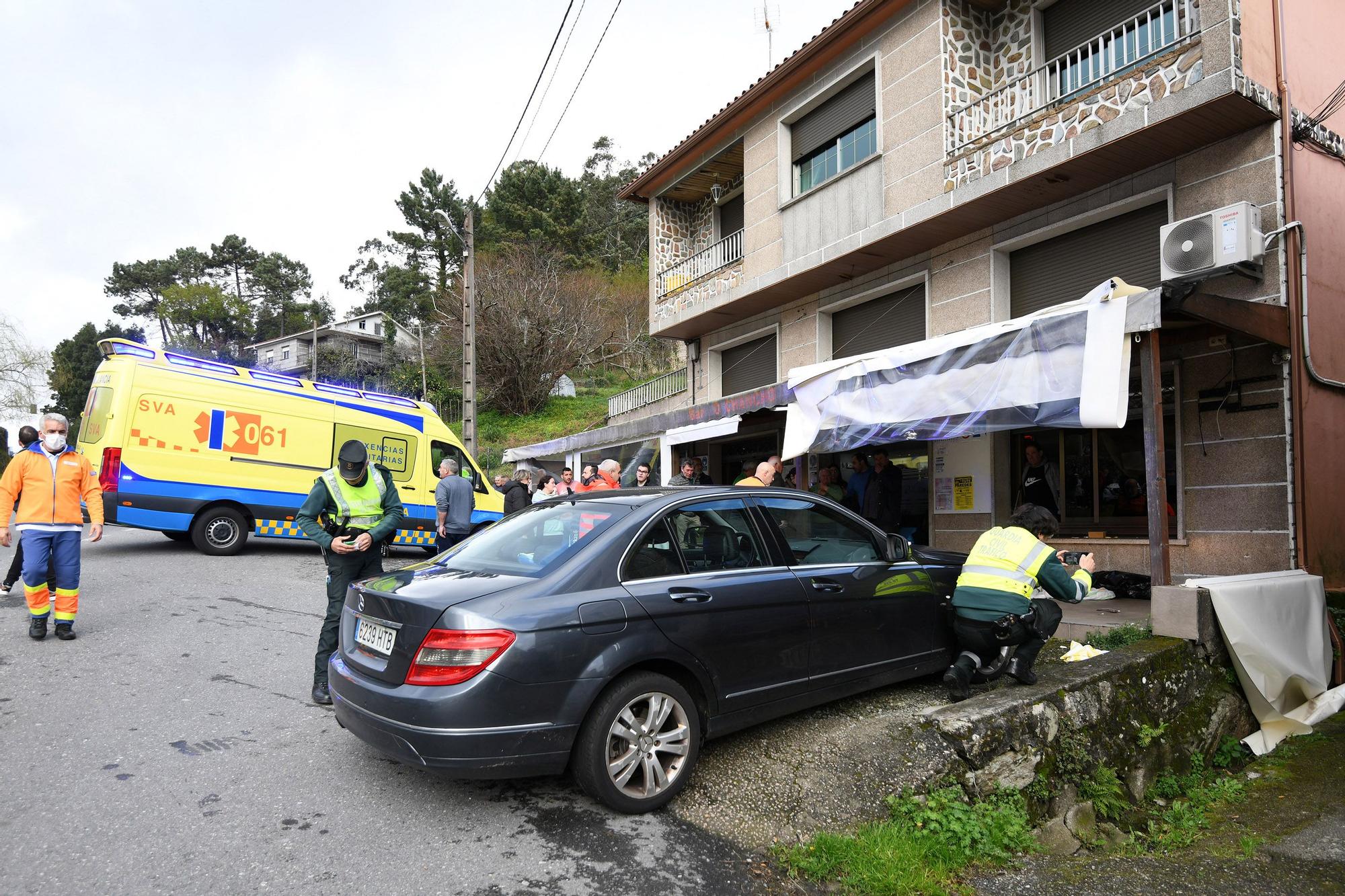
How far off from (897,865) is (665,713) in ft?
3.69

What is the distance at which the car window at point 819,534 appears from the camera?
4422 millimetres

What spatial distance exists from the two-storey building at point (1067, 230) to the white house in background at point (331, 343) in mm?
35965

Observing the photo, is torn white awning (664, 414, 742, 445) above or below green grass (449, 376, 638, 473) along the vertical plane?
below

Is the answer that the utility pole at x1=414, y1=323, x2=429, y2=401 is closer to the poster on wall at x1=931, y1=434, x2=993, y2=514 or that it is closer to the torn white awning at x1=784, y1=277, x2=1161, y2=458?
the poster on wall at x1=931, y1=434, x2=993, y2=514

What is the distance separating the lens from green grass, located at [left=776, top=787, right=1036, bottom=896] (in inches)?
121

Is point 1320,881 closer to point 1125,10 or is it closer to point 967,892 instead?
point 967,892

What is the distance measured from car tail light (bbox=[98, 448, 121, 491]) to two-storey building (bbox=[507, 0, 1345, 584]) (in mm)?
7267

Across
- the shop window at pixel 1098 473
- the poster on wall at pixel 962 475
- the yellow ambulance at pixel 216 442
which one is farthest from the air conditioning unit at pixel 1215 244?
the yellow ambulance at pixel 216 442

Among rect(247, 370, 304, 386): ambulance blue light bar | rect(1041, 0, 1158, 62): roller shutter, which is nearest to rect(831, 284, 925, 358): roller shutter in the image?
rect(1041, 0, 1158, 62): roller shutter

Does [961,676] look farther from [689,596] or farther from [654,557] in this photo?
[654,557]

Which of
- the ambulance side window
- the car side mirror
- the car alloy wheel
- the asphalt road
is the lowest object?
the asphalt road

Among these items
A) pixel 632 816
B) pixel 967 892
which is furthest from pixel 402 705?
pixel 967 892

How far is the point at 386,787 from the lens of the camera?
3684mm

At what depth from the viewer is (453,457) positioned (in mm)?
13234
